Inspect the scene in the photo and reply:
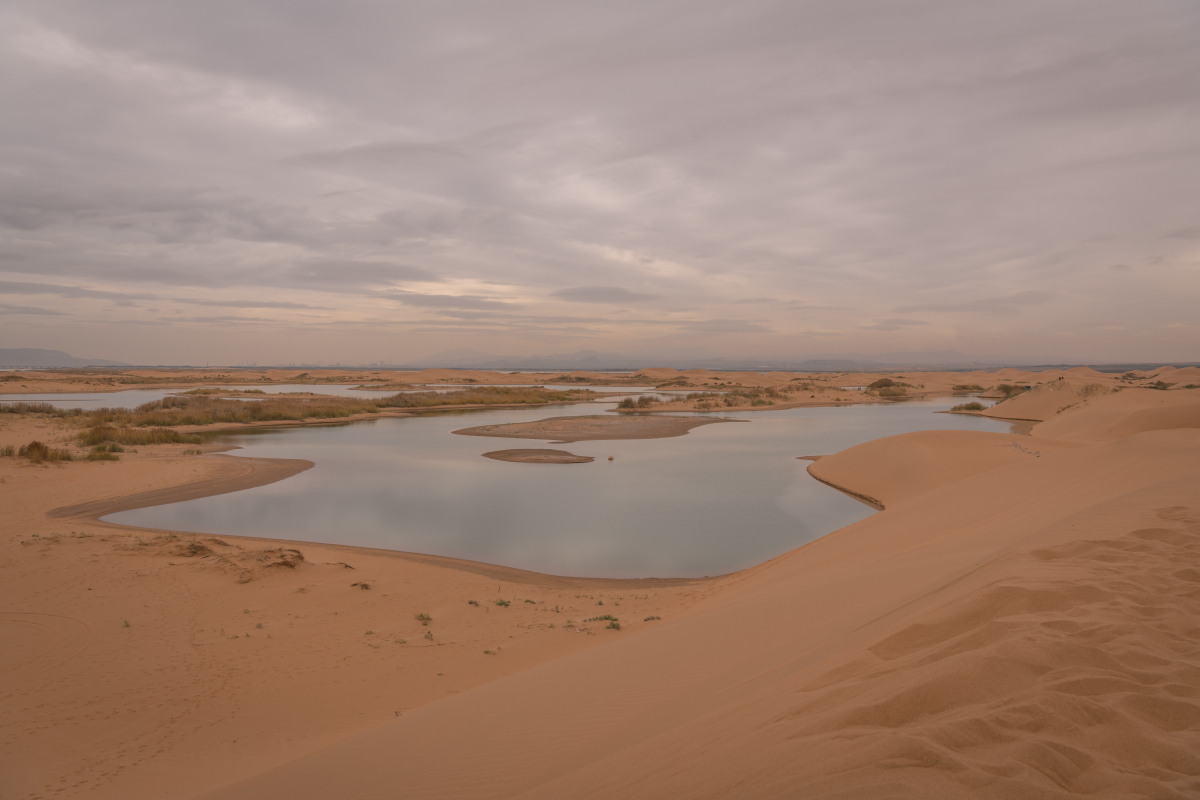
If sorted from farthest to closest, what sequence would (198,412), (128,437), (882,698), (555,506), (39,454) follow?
(198,412) → (128,437) → (39,454) → (555,506) → (882,698)

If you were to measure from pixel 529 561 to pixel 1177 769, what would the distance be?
9.17 m

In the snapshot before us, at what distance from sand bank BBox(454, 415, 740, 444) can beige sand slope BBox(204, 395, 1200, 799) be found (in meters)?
21.5

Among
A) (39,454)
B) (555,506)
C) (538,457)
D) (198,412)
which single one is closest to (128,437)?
(39,454)

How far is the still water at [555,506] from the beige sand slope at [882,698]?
4.75 meters

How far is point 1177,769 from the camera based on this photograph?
2.02 meters

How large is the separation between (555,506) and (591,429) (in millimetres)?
16113

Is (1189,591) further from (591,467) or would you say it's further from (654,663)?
(591,467)

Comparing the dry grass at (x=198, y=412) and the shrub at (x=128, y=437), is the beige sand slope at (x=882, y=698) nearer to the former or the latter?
the shrub at (x=128, y=437)

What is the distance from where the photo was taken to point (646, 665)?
16.5 feet

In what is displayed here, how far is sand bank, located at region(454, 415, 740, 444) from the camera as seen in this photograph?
1112 inches

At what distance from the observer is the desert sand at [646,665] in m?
2.37

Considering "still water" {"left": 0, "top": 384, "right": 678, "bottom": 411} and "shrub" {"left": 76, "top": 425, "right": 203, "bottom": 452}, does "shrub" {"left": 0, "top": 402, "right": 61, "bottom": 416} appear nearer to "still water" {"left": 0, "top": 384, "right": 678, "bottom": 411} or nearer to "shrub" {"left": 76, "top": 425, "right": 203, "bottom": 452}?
"still water" {"left": 0, "top": 384, "right": 678, "bottom": 411}

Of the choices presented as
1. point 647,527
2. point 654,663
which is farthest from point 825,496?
point 654,663

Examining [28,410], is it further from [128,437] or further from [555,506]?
[555,506]
